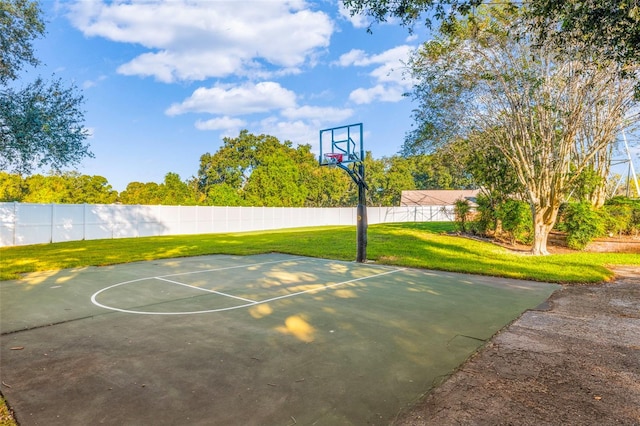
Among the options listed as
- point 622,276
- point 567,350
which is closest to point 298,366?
point 567,350

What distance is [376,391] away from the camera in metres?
3.18

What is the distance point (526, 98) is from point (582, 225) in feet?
18.0

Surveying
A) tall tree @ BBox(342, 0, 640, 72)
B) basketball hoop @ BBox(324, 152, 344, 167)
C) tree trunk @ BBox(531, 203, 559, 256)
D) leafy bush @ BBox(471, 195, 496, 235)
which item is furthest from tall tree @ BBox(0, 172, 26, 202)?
tree trunk @ BBox(531, 203, 559, 256)

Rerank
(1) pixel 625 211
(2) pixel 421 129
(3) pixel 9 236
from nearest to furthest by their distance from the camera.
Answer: (1) pixel 625 211 < (3) pixel 9 236 < (2) pixel 421 129

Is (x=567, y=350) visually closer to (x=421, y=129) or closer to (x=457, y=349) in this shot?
(x=457, y=349)

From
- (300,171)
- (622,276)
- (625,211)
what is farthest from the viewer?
(300,171)

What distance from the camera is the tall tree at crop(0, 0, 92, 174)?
496 inches

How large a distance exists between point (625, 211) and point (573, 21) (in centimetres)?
1379

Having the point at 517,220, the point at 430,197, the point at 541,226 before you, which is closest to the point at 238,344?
the point at 541,226

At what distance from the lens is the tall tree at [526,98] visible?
36.9ft

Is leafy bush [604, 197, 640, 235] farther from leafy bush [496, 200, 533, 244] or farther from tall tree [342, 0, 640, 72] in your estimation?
tall tree [342, 0, 640, 72]

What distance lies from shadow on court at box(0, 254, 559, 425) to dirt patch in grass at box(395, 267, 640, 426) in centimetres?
25

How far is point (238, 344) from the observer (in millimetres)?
4320

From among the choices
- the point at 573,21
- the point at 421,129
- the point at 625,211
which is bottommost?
the point at 625,211
